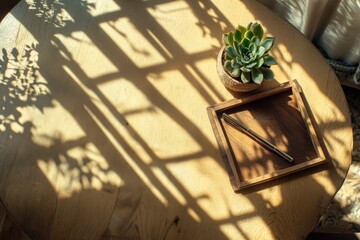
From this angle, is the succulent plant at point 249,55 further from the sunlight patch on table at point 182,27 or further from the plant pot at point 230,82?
the sunlight patch on table at point 182,27

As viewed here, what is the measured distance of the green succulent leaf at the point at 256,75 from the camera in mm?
1242

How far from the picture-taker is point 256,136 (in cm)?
134

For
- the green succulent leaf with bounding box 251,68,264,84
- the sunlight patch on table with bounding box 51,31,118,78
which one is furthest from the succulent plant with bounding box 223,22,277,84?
the sunlight patch on table with bounding box 51,31,118,78

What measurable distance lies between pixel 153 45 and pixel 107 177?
464 millimetres

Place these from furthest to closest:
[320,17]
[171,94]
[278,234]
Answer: [320,17] < [171,94] < [278,234]

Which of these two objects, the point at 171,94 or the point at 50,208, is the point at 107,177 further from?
the point at 171,94

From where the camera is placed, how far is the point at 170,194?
1.31m

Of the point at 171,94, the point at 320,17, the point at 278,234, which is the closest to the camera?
the point at 278,234

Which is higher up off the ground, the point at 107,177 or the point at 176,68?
the point at 176,68

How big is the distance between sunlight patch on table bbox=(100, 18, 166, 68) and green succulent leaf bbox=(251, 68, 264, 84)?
327mm

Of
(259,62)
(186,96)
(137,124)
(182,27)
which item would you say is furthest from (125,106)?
(259,62)

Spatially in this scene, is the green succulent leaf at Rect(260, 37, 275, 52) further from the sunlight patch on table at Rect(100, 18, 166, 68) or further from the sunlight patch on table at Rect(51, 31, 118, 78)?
the sunlight patch on table at Rect(51, 31, 118, 78)

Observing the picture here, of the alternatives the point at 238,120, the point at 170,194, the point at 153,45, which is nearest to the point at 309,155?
the point at 238,120

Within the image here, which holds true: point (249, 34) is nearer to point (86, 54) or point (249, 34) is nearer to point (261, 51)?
point (261, 51)
